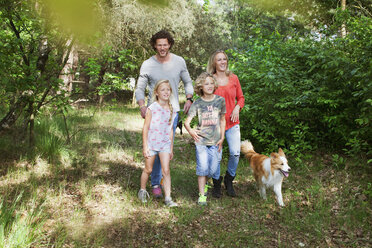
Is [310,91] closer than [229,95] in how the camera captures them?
No

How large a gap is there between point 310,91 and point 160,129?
9.95ft

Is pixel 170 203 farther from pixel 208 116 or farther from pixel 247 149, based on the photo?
pixel 247 149

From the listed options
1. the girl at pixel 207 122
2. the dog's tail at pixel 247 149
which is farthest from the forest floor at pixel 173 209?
the girl at pixel 207 122

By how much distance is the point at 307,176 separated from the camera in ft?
17.0

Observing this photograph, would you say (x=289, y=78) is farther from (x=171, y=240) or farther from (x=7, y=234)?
(x=7, y=234)

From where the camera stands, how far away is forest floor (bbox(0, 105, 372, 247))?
3.20m

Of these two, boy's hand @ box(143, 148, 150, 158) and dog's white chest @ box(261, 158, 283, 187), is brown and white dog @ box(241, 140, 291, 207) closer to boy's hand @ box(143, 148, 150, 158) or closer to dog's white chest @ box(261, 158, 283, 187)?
dog's white chest @ box(261, 158, 283, 187)

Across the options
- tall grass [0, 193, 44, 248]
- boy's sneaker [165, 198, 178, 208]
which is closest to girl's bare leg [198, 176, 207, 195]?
boy's sneaker [165, 198, 178, 208]

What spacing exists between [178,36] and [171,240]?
1279 cm

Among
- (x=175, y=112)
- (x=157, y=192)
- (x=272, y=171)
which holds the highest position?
(x=175, y=112)

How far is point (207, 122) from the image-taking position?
390cm

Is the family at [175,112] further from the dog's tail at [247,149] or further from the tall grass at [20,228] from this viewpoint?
the tall grass at [20,228]

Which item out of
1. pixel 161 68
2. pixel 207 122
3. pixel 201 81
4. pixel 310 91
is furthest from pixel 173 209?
pixel 310 91

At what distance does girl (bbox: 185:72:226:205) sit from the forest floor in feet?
2.28
